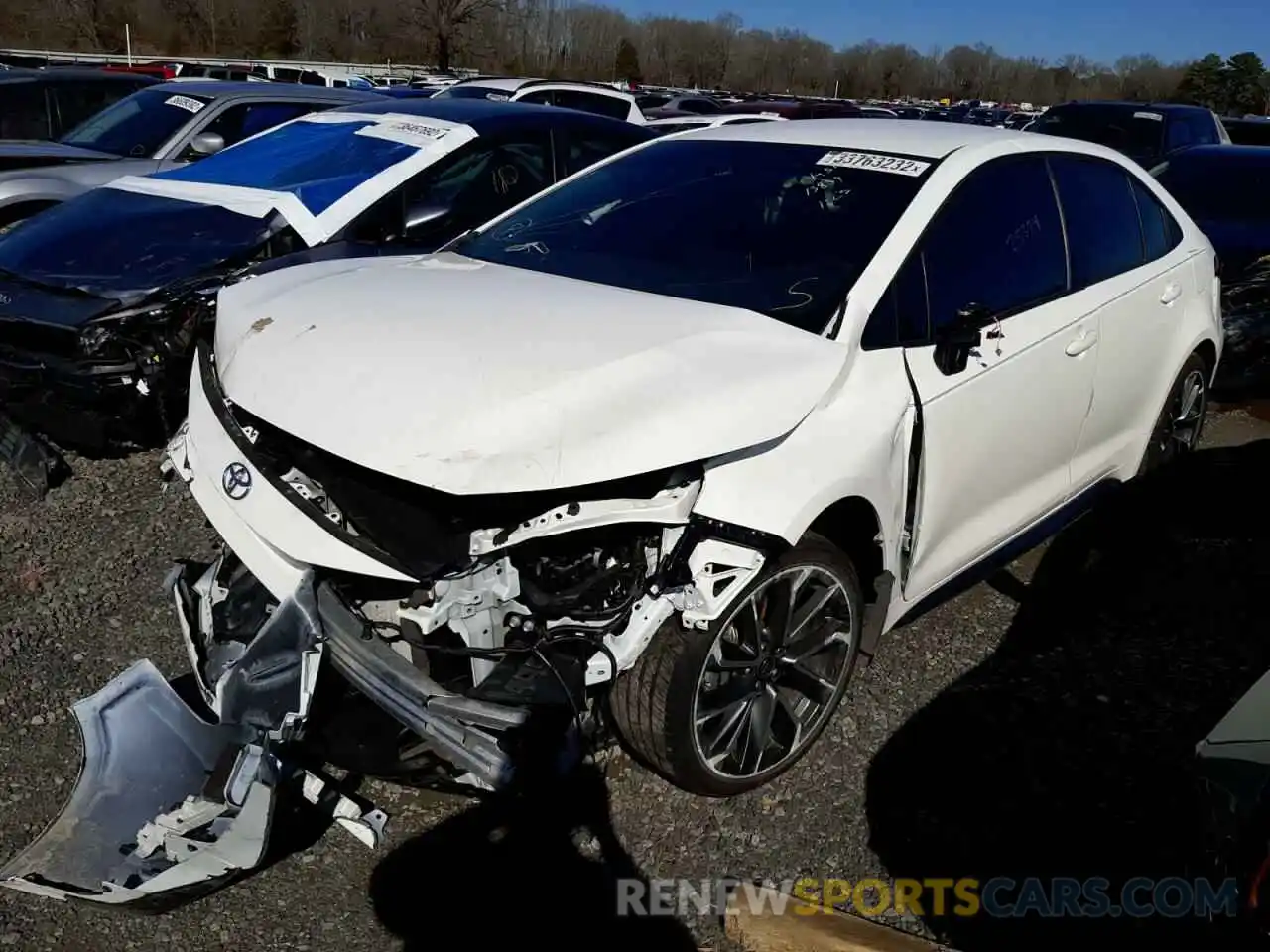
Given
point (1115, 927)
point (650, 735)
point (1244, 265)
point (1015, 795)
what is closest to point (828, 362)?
point (650, 735)

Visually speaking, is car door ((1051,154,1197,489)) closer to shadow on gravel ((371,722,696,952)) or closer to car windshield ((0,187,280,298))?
shadow on gravel ((371,722,696,952))

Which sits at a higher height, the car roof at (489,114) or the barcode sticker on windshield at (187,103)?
the car roof at (489,114)

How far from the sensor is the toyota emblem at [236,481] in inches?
105

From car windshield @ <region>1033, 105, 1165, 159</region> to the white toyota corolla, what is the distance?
30.4 feet

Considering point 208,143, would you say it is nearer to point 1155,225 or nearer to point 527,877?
point 1155,225

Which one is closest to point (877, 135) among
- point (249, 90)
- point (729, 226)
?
point (729, 226)

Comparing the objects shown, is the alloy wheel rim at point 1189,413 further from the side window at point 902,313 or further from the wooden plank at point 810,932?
the wooden plank at point 810,932

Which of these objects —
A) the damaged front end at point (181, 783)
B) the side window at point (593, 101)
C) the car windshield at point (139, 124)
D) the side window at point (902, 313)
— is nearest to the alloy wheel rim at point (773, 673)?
the side window at point (902, 313)

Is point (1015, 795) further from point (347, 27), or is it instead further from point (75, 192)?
point (347, 27)

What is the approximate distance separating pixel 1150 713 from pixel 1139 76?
319ft

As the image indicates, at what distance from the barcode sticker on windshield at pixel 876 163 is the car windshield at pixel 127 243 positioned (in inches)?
114

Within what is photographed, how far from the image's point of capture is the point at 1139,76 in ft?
284

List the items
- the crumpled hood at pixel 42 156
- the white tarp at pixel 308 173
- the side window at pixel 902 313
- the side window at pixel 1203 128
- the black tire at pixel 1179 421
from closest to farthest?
1. the side window at pixel 902 313
2. the black tire at pixel 1179 421
3. the white tarp at pixel 308 173
4. the crumpled hood at pixel 42 156
5. the side window at pixel 1203 128

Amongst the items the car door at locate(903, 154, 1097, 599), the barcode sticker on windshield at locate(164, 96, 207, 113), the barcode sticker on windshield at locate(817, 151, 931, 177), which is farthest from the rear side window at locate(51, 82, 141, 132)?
the car door at locate(903, 154, 1097, 599)
